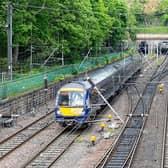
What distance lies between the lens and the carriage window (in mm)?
28469

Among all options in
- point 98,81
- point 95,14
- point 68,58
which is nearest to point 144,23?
point 95,14

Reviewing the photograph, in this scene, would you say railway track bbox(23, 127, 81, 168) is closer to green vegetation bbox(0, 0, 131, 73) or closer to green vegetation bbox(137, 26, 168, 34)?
green vegetation bbox(0, 0, 131, 73)

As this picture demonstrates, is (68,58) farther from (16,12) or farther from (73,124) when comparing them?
(73,124)

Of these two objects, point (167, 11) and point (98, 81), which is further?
point (167, 11)

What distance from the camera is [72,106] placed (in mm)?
28328

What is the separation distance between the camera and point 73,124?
28.6 metres

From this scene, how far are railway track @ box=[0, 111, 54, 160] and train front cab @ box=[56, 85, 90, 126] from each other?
1460 millimetres

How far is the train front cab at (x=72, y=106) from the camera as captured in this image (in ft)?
92.5

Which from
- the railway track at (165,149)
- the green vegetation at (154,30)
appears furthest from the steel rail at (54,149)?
the green vegetation at (154,30)

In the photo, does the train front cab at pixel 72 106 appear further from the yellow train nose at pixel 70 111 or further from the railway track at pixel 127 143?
the railway track at pixel 127 143

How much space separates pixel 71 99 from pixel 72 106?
1.35 ft

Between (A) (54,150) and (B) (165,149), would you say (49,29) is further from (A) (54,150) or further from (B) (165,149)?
(B) (165,149)


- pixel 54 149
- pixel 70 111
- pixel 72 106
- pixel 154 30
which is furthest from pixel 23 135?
pixel 154 30

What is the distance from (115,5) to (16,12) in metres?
41.0
